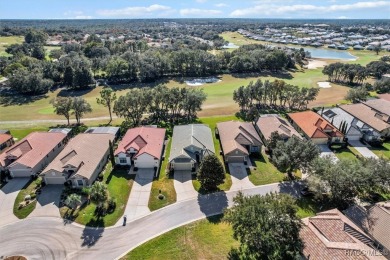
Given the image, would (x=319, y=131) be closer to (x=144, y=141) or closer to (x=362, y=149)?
(x=362, y=149)

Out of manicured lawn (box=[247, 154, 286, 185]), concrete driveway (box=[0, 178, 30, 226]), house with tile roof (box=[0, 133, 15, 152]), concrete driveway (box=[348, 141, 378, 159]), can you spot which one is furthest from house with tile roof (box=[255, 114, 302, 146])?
house with tile roof (box=[0, 133, 15, 152])

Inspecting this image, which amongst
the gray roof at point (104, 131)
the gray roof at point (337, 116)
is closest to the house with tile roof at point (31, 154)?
the gray roof at point (104, 131)

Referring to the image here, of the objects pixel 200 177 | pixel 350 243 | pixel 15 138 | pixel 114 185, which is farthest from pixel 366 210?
pixel 15 138

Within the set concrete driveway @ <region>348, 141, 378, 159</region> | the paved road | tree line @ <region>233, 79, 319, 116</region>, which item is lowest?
the paved road

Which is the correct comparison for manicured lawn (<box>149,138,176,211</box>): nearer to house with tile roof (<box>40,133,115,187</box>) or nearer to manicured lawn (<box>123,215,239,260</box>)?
manicured lawn (<box>123,215,239,260</box>)

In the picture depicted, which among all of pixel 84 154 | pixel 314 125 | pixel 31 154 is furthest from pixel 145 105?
pixel 314 125

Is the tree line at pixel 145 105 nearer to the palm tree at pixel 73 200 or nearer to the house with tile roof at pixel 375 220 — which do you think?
the palm tree at pixel 73 200
